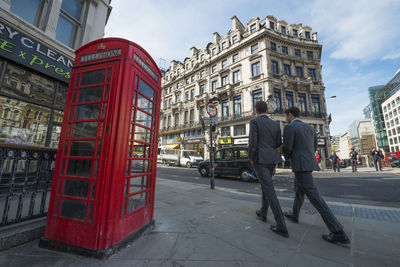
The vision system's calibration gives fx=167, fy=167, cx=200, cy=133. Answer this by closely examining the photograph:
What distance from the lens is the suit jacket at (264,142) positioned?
2.62 m

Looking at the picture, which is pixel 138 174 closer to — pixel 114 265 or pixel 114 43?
pixel 114 265

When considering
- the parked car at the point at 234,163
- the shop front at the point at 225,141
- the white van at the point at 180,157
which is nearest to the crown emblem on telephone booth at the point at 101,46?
the parked car at the point at 234,163

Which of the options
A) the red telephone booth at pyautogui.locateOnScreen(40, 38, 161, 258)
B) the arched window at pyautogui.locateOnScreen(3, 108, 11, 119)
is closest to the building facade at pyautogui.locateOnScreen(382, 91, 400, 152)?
the red telephone booth at pyautogui.locateOnScreen(40, 38, 161, 258)

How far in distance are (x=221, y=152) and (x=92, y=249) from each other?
348 inches

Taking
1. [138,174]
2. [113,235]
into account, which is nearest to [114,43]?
[138,174]

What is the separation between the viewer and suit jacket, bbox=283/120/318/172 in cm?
248

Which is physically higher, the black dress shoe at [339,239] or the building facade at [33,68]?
the building facade at [33,68]

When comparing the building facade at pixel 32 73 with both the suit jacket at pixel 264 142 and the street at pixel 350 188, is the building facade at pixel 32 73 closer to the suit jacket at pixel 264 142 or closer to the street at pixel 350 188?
the suit jacket at pixel 264 142

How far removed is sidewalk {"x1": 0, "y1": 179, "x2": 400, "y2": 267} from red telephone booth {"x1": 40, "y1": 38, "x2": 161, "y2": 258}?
199mm

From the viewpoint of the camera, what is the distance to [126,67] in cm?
200

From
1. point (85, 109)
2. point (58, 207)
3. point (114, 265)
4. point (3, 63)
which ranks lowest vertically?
point (114, 265)

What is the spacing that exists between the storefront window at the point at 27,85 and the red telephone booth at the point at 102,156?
3670mm

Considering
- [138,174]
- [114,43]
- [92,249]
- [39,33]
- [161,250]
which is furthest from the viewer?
[39,33]

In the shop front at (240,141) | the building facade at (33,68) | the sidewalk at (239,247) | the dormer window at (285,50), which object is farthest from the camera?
the dormer window at (285,50)
